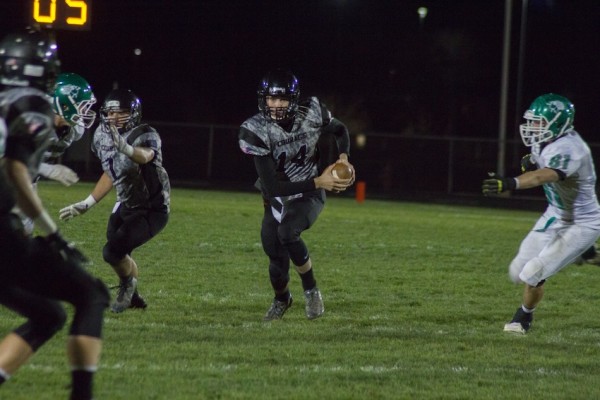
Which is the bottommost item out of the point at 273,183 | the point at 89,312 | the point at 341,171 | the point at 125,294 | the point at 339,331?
the point at 339,331

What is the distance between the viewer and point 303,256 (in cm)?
745

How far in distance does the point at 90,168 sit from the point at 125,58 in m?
26.7

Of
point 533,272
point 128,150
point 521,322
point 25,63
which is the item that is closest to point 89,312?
point 25,63

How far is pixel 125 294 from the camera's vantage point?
750 centimetres

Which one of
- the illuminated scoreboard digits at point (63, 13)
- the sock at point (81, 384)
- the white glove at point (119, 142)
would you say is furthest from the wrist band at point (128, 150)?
the illuminated scoreboard digits at point (63, 13)

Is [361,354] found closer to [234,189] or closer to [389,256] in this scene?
[389,256]

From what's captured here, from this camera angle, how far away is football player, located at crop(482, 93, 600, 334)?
23.1ft

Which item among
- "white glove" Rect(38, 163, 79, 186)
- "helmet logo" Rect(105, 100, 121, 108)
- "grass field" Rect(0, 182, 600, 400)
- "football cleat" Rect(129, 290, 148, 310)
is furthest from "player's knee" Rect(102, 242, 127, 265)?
"white glove" Rect(38, 163, 79, 186)

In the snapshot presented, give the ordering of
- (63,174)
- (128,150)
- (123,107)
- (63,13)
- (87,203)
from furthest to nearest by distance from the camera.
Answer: (63,13) < (87,203) < (123,107) < (128,150) < (63,174)

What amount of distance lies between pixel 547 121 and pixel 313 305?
2027 millimetres

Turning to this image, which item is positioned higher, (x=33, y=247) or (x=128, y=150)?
(x=128, y=150)

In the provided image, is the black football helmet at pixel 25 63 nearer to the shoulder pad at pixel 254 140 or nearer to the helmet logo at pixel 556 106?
the shoulder pad at pixel 254 140

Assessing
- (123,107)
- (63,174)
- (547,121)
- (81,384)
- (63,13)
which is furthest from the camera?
(63,13)

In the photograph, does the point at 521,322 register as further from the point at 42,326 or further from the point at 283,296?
the point at 42,326
